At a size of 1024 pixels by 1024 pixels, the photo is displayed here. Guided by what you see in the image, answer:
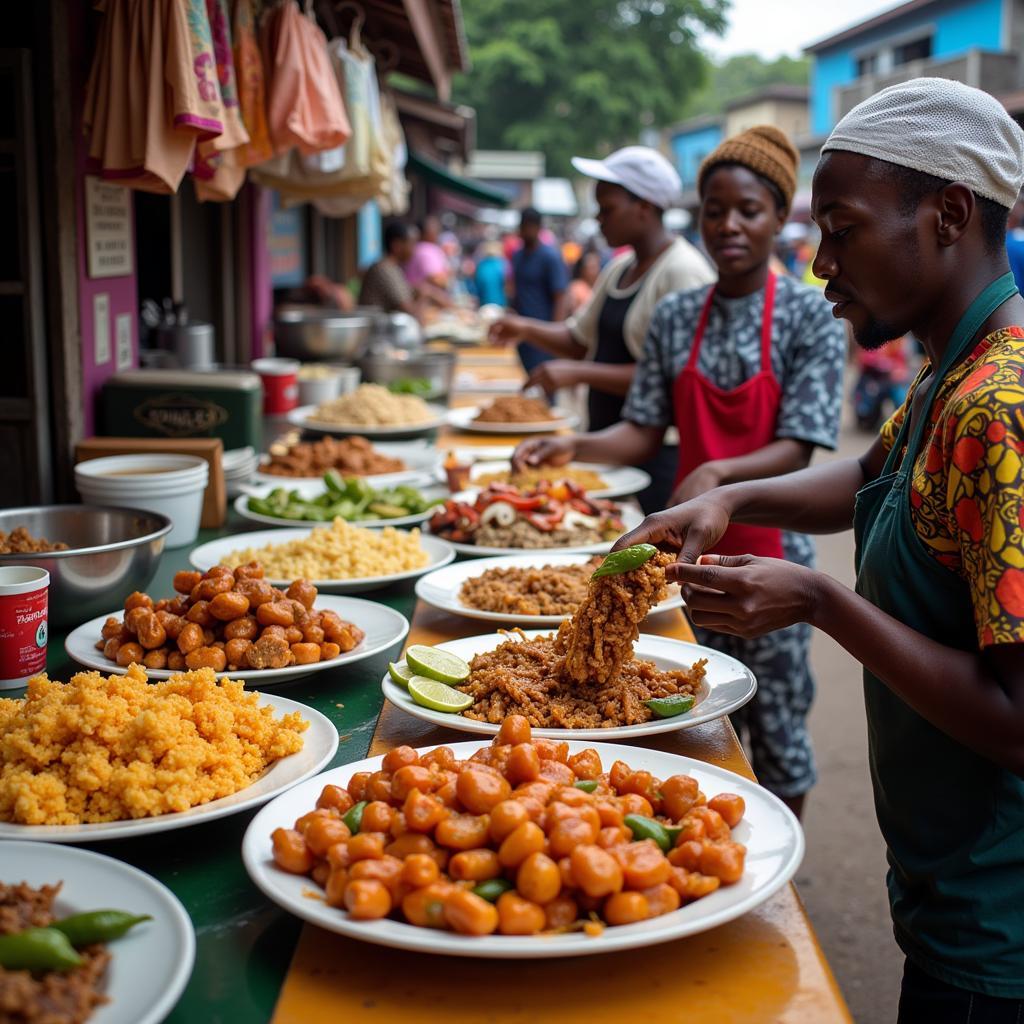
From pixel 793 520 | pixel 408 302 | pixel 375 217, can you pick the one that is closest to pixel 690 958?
pixel 793 520

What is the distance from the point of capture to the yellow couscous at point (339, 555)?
9.95ft

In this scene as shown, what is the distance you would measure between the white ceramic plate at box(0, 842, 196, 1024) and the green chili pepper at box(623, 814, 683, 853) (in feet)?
1.94

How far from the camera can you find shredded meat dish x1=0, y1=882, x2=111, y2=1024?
116 centimetres

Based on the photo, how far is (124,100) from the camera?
3363 mm

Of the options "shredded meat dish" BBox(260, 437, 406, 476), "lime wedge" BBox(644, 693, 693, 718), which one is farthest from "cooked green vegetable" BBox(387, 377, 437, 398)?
"lime wedge" BBox(644, 693, 693, 718)

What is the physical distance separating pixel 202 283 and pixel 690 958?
19.6ft

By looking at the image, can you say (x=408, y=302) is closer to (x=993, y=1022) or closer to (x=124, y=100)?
(x=124, y=100)

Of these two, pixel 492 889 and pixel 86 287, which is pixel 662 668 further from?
pixel 86 287

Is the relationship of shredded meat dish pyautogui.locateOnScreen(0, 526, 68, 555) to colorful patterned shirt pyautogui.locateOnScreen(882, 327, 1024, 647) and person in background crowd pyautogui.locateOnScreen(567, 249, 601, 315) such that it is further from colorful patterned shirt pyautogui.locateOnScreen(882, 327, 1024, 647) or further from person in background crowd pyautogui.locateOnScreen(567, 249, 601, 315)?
person in background crowd pyautogui.locateOnScreen(567, 249, 601, 315)

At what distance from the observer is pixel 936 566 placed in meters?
1.78

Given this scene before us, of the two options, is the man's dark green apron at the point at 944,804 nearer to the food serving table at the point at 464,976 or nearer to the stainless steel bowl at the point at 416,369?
the food serving table at the point at 464,976

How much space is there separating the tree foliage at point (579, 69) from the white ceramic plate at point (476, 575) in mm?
35787

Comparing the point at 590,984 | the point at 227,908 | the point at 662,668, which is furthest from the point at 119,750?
the point at 662,668

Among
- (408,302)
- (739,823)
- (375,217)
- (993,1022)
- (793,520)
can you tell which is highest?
(375,217)
